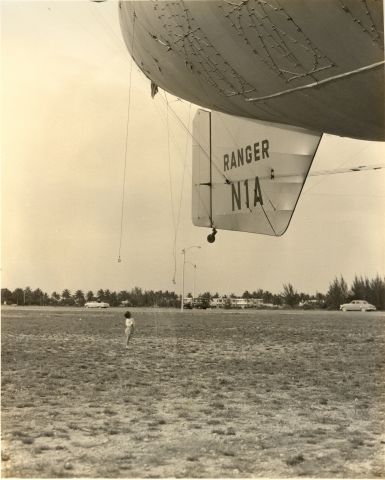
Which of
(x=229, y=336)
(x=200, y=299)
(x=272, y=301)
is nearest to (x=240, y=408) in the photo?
(x=229, y=336)

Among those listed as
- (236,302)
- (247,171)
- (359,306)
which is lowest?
(359,306)

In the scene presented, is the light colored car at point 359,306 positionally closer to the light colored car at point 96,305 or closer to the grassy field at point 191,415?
the light colored car at point 96,305

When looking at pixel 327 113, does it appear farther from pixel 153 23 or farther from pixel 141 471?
pixel 141 471

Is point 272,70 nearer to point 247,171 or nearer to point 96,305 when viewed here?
point 247,171

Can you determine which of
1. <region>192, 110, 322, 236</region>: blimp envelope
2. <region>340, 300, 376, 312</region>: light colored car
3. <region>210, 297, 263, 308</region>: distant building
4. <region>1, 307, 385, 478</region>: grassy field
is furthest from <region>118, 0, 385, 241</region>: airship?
<region>210, 297, 263, 308</region>: distant building

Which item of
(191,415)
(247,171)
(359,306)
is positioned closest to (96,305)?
(359,306)

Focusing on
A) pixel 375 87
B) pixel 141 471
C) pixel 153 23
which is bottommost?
pixel 141 471
